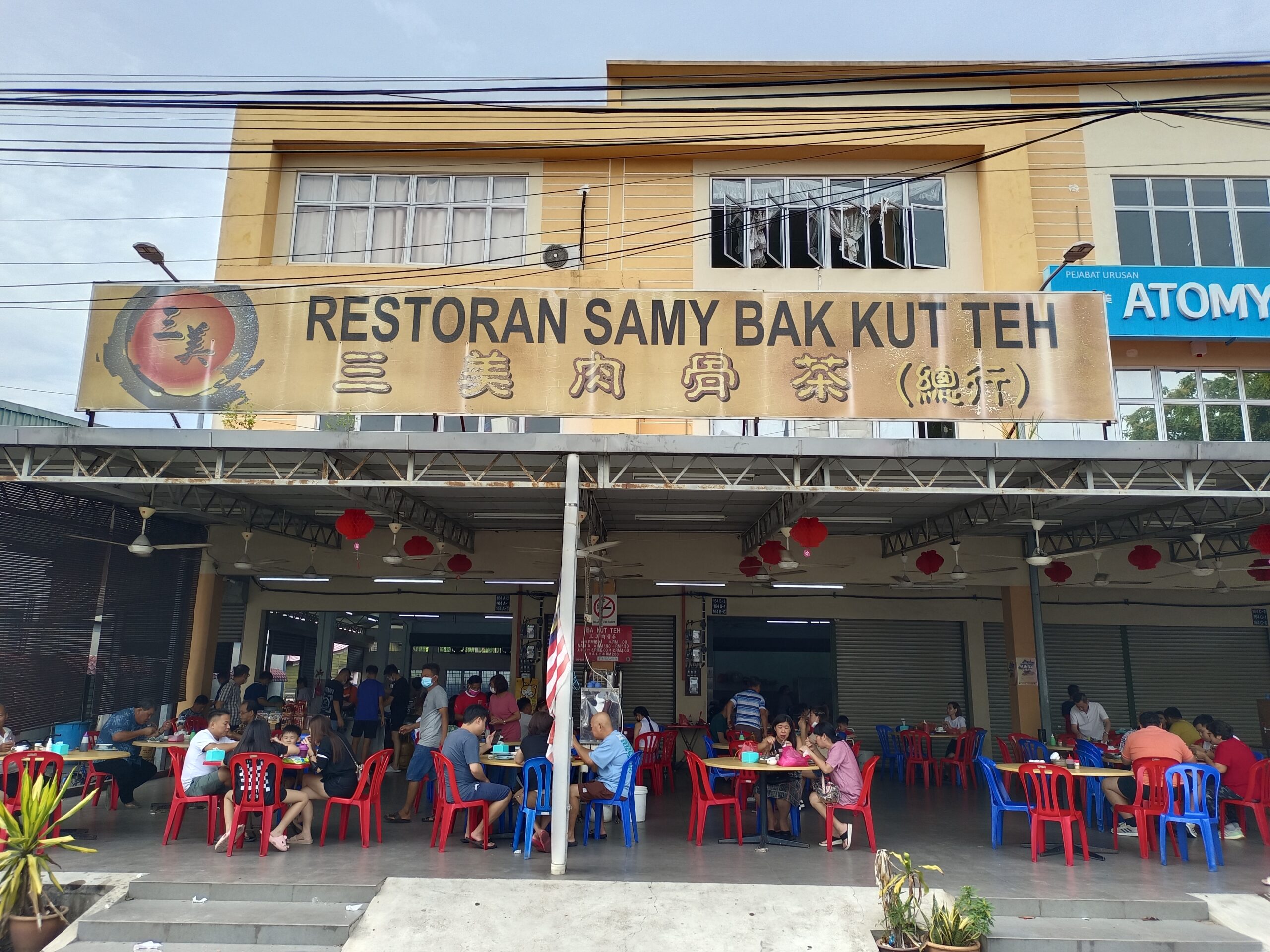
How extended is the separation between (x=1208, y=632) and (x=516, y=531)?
14.2 m

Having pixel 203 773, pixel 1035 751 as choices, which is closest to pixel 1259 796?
pixel 1035 751

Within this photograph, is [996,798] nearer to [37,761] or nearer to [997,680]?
[997,680]

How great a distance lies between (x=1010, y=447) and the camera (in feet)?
28.9

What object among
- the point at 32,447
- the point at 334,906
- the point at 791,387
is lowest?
the point at 334,906

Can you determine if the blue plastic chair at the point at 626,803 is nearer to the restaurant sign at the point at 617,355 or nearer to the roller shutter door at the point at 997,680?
the restaurant sign at the point at 617,355

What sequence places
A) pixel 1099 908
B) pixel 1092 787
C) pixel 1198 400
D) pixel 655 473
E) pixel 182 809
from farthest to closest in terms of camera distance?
pixel 1198 400
pixel 1092 787
pixel 655 473
pixel 182 809
pixel 1099 908

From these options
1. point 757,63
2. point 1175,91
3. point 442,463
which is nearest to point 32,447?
point 442,463

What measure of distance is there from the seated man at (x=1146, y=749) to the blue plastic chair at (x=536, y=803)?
19.8 ft

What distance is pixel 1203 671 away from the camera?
58.2 feet

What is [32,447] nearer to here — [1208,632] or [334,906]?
[334,906]

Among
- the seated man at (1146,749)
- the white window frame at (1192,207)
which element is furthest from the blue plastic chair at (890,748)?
Result: the white window frame at (1192,207)

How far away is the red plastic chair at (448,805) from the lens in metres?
8.48

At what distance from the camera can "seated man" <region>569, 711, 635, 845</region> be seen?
29.1 ft

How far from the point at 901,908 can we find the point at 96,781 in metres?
8.86
